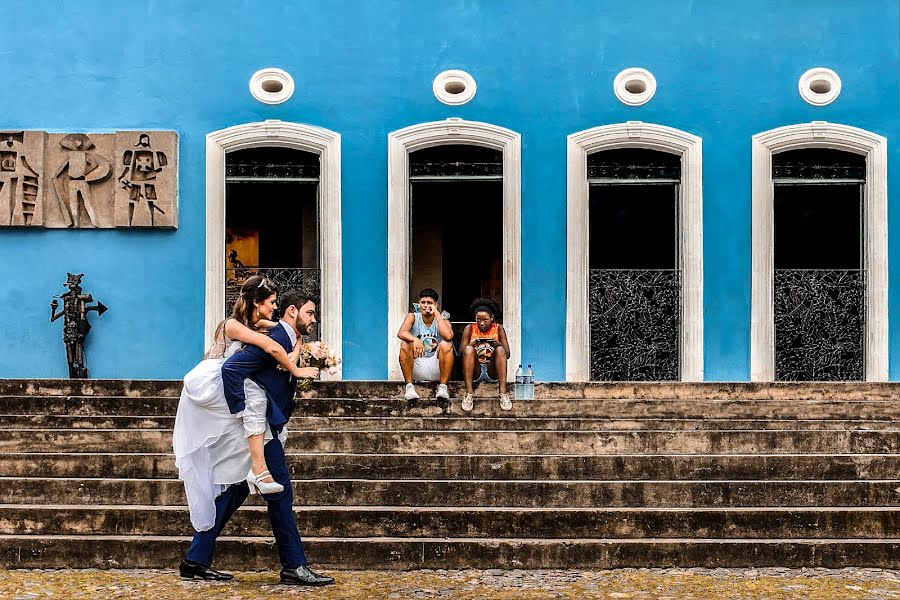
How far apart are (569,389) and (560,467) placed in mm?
2369

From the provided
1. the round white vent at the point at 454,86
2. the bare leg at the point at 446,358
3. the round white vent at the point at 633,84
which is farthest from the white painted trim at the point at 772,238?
the bare leg at the point at 446,358

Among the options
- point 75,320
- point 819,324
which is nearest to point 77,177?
point 75,320

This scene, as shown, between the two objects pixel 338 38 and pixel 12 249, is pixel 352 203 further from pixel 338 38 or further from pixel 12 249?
pixel 12 249

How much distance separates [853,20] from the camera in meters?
12.2

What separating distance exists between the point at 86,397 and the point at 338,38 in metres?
4.69

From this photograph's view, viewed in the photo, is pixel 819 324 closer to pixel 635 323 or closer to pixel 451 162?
pixel 635 323

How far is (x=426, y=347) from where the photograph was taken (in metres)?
10.5

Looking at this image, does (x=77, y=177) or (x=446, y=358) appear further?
(x=77, y=177)

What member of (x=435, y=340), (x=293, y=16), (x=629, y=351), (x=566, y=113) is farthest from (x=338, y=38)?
(x=629, y=351)

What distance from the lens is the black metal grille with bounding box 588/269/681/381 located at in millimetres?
12141

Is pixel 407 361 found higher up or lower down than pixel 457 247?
lower down

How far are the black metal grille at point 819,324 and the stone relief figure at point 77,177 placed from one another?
7150 mm

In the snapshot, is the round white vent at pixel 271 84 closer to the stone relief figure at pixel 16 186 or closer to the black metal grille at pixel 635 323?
the stone relief figure at pixel 16 186

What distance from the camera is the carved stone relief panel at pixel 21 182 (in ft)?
39.0
